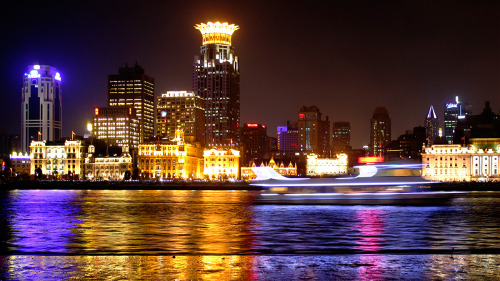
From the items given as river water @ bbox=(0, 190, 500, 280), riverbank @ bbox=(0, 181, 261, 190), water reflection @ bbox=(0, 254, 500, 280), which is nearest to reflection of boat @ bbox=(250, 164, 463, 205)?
river water @ bbox=(0, 190, 500, 280)

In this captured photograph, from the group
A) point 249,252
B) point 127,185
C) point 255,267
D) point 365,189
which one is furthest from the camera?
point 127,185

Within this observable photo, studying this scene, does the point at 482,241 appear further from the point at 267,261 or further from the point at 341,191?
the point at 341,191

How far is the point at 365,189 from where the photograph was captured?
6353cm

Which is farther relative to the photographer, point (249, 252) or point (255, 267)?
point (249, 252)

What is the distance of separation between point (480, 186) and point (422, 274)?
155 metres

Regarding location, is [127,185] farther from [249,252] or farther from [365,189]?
[249,252]

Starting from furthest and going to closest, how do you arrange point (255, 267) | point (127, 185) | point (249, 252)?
point (127, 185) → point (249, 252) → point (255, 267)

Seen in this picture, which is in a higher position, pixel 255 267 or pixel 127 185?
pixel 255 267

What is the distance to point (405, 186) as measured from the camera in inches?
2512

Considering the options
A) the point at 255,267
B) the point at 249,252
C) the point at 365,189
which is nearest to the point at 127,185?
the point at 365,189

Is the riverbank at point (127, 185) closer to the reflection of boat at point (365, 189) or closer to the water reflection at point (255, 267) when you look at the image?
the reflection of boat at point (365, 189)

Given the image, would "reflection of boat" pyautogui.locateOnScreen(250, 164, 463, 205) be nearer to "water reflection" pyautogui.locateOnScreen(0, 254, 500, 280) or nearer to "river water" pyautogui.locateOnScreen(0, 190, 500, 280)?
"river water" pyautogui.locateOnScreen(0, 190, 500, 280)

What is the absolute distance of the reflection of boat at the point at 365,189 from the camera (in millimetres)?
62812

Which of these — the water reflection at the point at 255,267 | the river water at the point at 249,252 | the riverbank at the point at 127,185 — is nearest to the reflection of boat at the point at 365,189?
the river water at the point at 249,252
